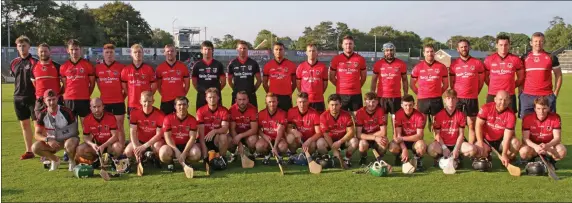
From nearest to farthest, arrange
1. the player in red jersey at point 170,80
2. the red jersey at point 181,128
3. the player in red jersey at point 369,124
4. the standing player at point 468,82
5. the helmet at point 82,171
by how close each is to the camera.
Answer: the helmet at point 82,171
the red jersey at point 181,128
the player in red jersey at point 369,124
the standing player at point 468,82
the player in red jersey at point 170,80

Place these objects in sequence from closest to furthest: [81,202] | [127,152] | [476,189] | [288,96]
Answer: [81,202], [476,189], [127,152], [288,96]

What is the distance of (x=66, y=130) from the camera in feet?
20.0

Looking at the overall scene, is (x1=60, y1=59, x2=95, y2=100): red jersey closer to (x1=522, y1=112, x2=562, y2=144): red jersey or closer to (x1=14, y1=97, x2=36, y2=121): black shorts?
(x1=14, y1=97, x2=36, y2=121): black shorts

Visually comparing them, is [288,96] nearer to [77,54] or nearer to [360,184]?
[360,184]

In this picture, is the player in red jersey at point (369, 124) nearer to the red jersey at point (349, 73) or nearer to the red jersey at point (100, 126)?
the red jersey at point (349, 73)

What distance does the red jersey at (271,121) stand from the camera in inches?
258

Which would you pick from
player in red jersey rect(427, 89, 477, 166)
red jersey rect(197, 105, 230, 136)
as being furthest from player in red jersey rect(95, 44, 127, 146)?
player in red jersey rect(427, 89, 477, 166)

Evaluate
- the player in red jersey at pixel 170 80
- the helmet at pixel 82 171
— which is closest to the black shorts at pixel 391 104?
the player in red jersey at pixel 170 80

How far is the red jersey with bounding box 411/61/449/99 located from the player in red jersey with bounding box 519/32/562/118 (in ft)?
3.79

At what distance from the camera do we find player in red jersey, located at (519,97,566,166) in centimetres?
581

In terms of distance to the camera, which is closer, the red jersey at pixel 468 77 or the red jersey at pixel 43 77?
the red jersey at pixel 43 77

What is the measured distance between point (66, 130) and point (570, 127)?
9514 mm

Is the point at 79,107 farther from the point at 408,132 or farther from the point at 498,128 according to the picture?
the point at 498,128

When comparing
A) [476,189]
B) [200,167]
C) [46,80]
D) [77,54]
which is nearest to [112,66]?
[77,54]
